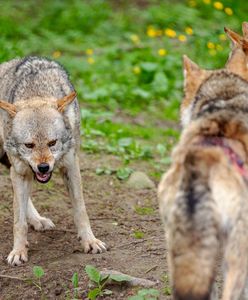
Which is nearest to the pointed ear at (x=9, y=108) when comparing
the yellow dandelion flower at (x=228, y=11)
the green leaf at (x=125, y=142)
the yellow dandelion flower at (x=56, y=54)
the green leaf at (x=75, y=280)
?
the green leaf at (x=75, y=280)

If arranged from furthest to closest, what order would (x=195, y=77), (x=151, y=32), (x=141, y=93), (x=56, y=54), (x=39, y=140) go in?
(x=151, y=32) < (x=56, y=54) < (x=141, y=93) < (x=39, y=140) < (x=195, y=77)

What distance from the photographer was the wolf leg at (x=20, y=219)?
739 centimetres

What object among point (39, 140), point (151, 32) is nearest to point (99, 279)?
point (39, 140)

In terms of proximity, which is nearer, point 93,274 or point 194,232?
point 194,232

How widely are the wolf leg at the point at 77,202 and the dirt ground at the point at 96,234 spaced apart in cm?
13

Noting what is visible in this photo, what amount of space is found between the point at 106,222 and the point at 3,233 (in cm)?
105

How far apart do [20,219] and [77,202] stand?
0.58m

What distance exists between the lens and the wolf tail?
4371 mm

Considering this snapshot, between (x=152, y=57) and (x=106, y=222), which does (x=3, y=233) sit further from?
(x=152, y=57)

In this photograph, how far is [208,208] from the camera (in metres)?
4.48

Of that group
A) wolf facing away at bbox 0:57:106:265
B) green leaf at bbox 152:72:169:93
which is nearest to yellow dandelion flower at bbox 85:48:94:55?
green leaf at bbox 152:72:169:93

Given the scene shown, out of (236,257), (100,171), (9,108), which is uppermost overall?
(236,257)

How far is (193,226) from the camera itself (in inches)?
176

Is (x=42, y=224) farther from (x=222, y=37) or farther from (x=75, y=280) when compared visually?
(x=222, y=37)
